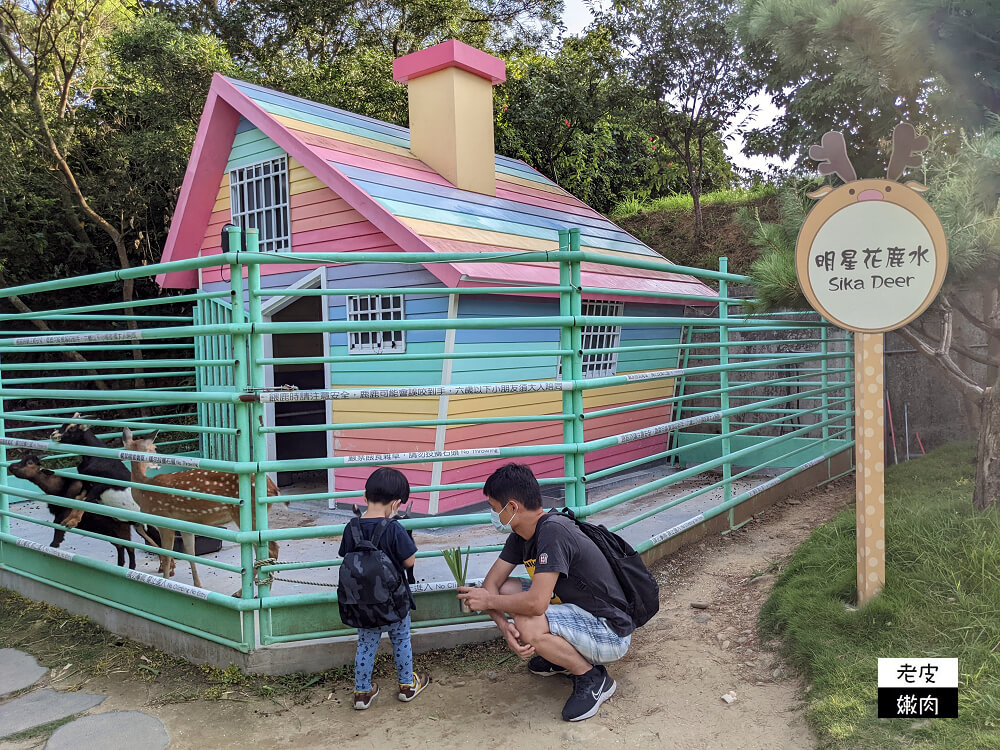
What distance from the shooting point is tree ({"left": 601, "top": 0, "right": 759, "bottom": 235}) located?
1097cm

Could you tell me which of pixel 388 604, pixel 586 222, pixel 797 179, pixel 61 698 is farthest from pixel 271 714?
Result: pixel 797 179

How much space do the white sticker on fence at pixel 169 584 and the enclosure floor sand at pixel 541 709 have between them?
477 mm

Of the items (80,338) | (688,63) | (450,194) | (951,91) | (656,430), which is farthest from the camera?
(688,63)

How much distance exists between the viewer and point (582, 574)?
332 centimetres

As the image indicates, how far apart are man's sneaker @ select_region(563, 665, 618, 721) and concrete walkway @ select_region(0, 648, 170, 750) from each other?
6.09 ft

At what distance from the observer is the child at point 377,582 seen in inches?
131

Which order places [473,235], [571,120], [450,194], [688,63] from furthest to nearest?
1. [571,120]
2. [688,63]
3. [450,194]
4. [473,235]

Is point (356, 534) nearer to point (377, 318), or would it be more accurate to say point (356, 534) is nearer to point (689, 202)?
point (377, 318)

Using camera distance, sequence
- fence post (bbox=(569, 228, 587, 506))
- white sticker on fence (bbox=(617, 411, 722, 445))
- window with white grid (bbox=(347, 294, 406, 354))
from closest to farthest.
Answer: fence post (bbox=(569, 228, 587, 506)) < white sticker on fence (bbox=(617, 411, 722, 445)) < window with white grid (bbox=(347, 294, 406, 354))

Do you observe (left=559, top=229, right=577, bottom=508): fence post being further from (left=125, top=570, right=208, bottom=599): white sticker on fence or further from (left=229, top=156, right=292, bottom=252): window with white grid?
(left=229, top=156, right=292, bottom=252): window with white grid

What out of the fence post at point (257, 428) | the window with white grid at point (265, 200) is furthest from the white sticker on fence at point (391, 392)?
the window with white grid at point (265, 200)

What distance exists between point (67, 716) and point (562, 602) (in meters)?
2.53

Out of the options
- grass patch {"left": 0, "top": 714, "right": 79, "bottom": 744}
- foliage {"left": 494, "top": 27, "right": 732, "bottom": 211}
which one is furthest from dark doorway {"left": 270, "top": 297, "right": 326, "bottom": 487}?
foliage {"left": 494, "top": 27, "right": 732, "bottom": 211}

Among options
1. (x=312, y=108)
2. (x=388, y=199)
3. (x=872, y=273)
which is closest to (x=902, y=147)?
(x=872, y=273)
